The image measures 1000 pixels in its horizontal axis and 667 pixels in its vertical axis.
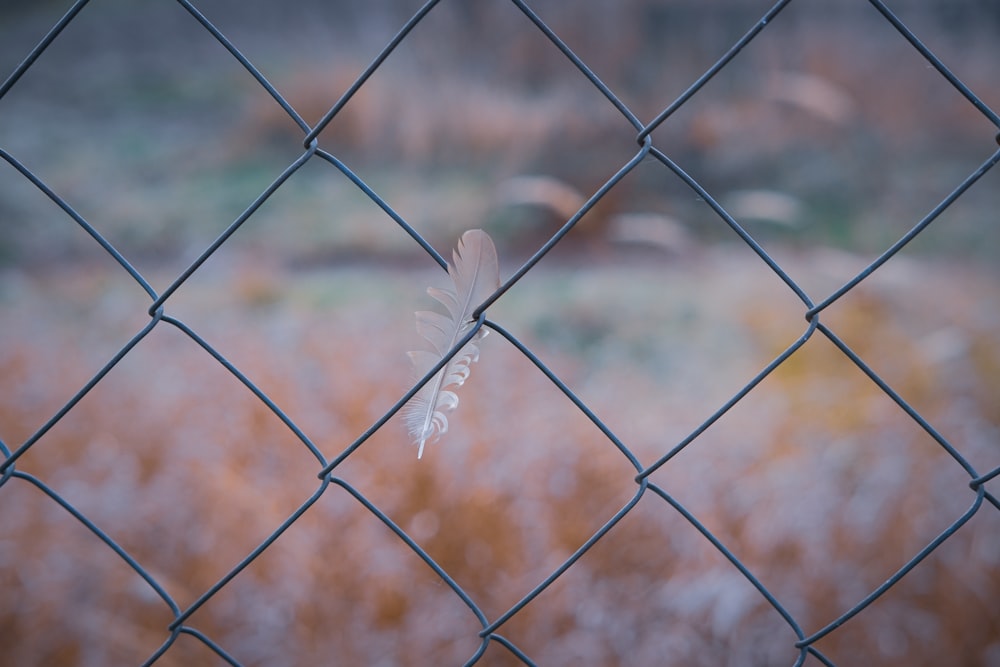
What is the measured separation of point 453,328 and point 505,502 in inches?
38.1

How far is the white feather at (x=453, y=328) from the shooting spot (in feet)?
1.43

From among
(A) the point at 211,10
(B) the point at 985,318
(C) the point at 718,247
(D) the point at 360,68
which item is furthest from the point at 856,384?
(A) the point at 211,10

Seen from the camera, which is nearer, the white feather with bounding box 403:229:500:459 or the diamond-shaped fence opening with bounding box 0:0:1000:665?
the white feather with bounding box 403:229:500:459

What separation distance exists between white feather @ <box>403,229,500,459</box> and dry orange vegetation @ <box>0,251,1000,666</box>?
0.75 metres

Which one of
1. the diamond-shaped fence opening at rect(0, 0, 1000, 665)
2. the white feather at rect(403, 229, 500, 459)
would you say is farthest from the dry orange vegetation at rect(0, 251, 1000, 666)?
the white feather at rect(403, 229, 500, 459)

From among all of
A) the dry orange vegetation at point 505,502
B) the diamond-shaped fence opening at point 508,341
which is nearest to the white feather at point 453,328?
the diamond-shaped fence opening at point 508,341

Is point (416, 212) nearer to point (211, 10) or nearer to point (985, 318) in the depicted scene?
point (211, 10)

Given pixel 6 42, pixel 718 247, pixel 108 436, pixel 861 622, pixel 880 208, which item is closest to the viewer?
pixel 861 622

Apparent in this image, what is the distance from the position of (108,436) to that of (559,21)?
105 inches

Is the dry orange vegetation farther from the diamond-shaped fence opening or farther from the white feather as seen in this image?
the white feather

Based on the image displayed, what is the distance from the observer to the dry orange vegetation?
1158mm

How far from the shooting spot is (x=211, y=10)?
3.65 meters

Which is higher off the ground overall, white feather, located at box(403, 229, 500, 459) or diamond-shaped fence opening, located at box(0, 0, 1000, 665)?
diamond-shaped fence opening, located at box(0, 0, 1000, 665)

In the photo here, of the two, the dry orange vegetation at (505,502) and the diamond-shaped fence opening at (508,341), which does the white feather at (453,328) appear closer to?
the diamond-shaped fence opening at (508,341)
